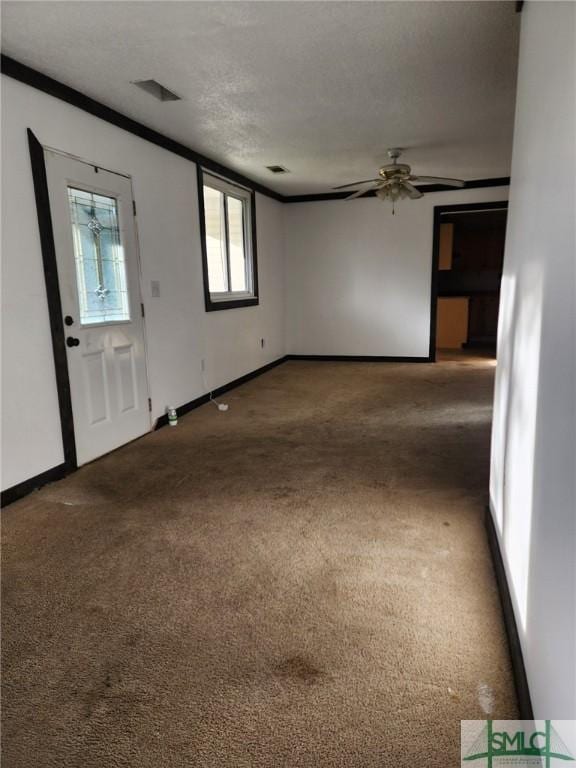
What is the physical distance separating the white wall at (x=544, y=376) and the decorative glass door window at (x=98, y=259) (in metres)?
2.75

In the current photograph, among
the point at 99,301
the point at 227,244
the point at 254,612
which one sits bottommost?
the point at 254,612

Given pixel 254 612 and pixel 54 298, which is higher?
pixel 54 298

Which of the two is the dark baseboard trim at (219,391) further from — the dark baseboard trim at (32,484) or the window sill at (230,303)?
the dark baseboard trim at (32,484)

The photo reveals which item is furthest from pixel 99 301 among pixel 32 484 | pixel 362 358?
pixel 362 358

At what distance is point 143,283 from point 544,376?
3.45 m

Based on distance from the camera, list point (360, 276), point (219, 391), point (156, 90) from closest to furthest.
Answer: point (156, 90), point (219, 391), point (360, 276)

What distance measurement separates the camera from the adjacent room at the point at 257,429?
136 cm

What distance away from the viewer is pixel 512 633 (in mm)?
1648

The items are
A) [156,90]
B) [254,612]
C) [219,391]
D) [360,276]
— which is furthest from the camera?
[360,276]

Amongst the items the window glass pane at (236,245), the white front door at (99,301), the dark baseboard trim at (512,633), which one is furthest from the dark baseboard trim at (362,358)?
the dark baseboard trim at (512,633)

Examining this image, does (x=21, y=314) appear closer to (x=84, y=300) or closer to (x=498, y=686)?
(x=84, y=300)

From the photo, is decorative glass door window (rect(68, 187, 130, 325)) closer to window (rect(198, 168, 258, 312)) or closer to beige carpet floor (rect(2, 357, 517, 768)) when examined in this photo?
beige carpet floor (rect(2, 357, 517, 768))

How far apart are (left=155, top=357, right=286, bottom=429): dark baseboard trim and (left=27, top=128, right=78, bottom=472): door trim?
1.08 metres

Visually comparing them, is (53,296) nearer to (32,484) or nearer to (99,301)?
(99,301)
